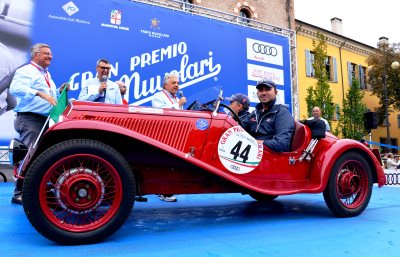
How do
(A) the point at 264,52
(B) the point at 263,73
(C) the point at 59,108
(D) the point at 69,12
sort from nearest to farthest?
(C) the point at 59,108 < (D) the point at 69,12 < (B) the point at 263,73 < (A) the point at 264,52

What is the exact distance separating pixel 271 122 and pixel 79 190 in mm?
1879

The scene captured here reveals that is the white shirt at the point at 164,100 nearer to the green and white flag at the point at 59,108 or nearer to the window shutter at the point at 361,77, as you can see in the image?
the green and white flag at the point at 59,108

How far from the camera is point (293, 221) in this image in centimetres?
313

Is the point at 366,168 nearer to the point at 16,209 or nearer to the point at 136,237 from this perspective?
the point at 136,237

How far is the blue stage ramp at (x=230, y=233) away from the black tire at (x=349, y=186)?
0.35 ft

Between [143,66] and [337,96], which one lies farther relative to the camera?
[337,96]

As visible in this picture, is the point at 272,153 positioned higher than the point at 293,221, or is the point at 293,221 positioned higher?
the point at 272,153

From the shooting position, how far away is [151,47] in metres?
8.87

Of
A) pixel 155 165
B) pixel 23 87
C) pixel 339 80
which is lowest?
pixel 155 165

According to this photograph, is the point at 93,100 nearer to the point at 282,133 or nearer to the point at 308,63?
the point at 282,133

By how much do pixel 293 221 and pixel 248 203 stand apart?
1.08 m

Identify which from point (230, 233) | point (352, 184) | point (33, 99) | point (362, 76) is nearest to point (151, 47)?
point (33, 99)

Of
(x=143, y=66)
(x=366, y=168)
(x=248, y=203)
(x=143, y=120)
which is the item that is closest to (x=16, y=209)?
(x=143, y=120)

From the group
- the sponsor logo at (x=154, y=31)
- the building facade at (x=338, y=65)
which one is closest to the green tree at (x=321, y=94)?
the building facade at (x=338, y=65)
